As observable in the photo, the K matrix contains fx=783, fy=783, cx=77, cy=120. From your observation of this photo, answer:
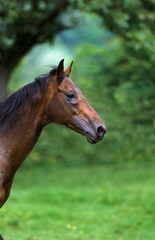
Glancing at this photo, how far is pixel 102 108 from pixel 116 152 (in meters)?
1.35

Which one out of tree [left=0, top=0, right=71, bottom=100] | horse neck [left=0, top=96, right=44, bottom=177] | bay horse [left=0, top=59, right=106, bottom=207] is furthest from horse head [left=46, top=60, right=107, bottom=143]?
tree [left=0, top=0, right=71, bottom=100]

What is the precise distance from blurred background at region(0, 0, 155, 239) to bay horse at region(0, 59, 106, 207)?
166 inches

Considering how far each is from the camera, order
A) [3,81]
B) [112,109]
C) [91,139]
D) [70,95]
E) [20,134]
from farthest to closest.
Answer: [112,109] < [3,81] < [20,134] < [70,95] < [91,139]

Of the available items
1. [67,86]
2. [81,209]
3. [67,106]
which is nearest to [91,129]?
[67,106]

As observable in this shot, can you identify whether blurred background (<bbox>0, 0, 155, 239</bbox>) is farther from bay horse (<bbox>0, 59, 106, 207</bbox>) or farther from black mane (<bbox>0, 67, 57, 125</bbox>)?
black mane (<bbox>0, 67, 57, 125</bbox>)

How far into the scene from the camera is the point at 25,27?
14992mm

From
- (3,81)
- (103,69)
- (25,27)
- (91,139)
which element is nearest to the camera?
(91,139)

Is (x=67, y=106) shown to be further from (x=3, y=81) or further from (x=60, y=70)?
(x=3, y=81)

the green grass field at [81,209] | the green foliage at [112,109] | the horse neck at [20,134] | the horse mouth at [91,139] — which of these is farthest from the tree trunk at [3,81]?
the horse mouth at [91,139]

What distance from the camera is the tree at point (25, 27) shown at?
47.6 feet

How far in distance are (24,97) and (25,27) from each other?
8.76 m

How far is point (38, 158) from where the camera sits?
1989 centimetres

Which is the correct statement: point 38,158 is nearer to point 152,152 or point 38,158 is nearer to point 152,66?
point 152,152

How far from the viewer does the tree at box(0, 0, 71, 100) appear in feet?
47.6
